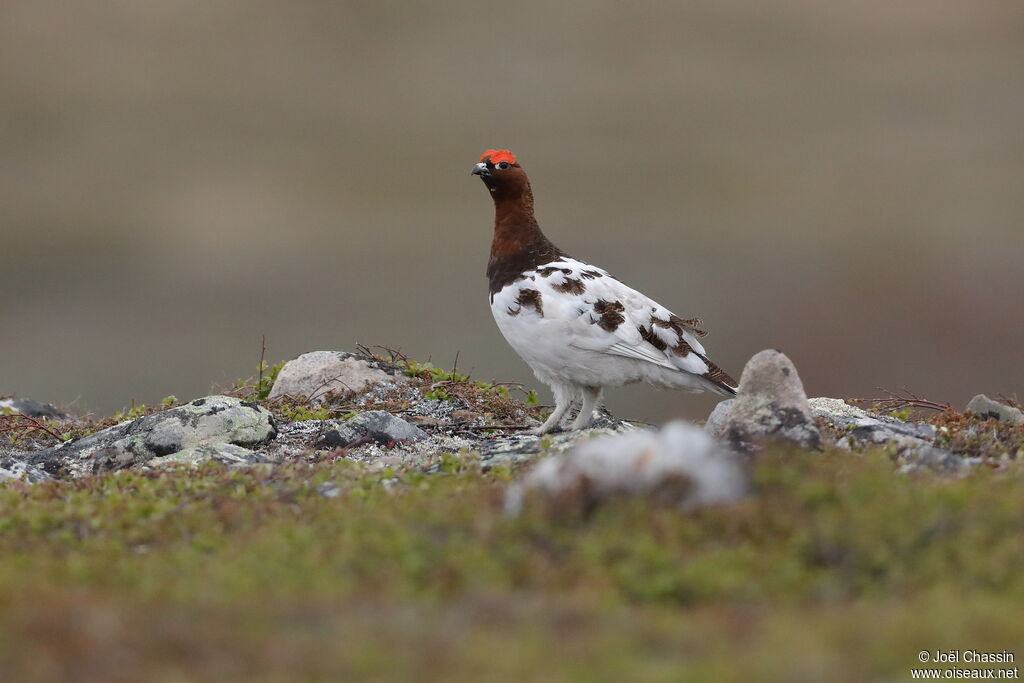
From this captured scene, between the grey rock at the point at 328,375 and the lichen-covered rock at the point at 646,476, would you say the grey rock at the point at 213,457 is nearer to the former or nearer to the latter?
the grey rock at the point at 328,375

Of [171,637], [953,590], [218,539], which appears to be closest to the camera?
[171,637]

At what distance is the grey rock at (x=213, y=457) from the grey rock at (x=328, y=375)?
249 centimetres

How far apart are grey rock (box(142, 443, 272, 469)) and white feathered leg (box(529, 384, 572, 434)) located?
6.89 ft

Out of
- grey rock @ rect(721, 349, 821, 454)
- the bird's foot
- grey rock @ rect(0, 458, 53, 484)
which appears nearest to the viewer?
grey rock @ rect(721, 349, 821, 454)

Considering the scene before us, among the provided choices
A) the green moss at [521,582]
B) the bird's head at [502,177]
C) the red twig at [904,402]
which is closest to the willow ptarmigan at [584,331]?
the bird's head at [502,177]

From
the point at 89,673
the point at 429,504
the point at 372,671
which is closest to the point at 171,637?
the point at 89,673

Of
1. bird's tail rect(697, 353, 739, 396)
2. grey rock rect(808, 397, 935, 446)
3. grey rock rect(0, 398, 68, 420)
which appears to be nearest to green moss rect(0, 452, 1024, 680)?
grey rock rect(808, 397, 935, 446)

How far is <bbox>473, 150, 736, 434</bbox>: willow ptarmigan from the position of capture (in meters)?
8.19

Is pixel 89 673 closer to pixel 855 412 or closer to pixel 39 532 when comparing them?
pixel 39 532

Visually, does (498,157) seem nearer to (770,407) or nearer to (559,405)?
(559,405)

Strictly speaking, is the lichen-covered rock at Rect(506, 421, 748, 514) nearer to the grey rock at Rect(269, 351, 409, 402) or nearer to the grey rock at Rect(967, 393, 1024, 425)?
the grey rock at Rect(967, 393, 1024, 425)

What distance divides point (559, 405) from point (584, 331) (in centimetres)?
72

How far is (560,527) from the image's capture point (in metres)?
4.91

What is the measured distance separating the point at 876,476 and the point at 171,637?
312cm
